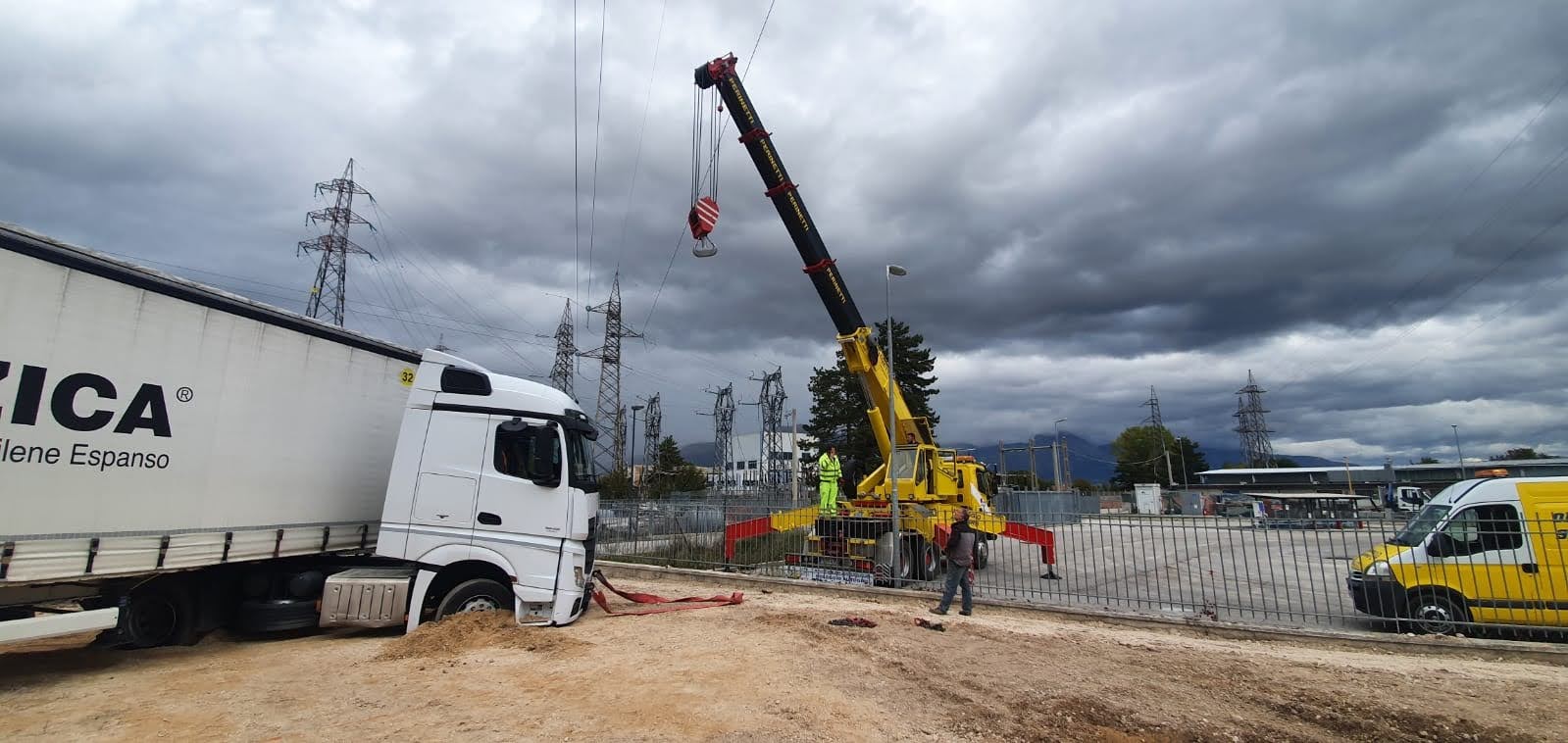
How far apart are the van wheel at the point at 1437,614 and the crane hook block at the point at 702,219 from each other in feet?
39.6

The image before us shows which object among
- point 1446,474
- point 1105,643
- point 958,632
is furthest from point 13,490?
point 1446,474

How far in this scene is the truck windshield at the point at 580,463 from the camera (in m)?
8.69

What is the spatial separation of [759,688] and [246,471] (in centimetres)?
604

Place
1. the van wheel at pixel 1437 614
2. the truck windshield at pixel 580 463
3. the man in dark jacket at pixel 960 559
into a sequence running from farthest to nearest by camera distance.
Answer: the man in dark jacket at pixel 960 559, the truck windshield at pixel 580 463, the van wheel at pixel 1437 614

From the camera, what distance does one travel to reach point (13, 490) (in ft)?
18.3

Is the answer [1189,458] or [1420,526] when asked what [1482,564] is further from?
[1189,458]

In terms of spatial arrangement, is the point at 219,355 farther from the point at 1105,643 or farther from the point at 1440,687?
the point at 1440,687

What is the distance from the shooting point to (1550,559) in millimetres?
7961

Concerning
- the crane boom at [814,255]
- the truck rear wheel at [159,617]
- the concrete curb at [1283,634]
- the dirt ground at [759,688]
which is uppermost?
the crane boom at [814,255]

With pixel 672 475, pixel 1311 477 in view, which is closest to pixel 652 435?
pixel 672 475

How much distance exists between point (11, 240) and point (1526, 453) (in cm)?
11035

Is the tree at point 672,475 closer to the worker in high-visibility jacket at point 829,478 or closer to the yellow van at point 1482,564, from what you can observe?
the worker in high-visibility jacket at point 829,478

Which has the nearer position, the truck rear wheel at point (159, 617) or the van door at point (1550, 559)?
the truck rear wheel at point (159, 617)

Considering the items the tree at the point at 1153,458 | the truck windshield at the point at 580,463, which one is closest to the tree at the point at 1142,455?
the tree at the point at 1153,458
